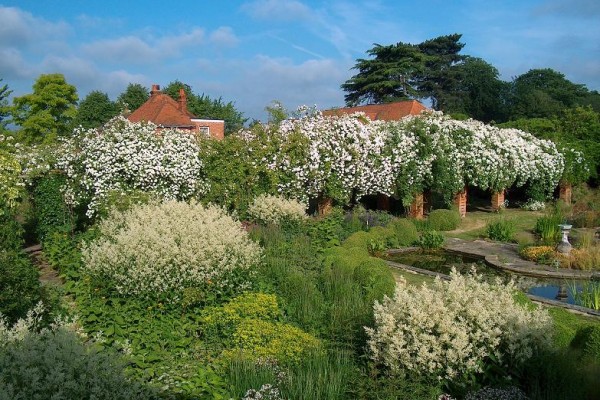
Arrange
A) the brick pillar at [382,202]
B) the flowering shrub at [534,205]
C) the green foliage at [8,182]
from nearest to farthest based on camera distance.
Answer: the green foliage at [8,182] → the brick pillar at [382,202] → the flowering shrub at [534,205]

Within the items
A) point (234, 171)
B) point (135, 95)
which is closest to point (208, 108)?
point (135, 95)

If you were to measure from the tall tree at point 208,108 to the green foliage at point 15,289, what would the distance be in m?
41.0

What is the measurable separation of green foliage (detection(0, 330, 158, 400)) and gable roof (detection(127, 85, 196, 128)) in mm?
28575

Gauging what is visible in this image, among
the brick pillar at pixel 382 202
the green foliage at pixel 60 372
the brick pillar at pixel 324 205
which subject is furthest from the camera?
the brick pillar at pixel 382 202

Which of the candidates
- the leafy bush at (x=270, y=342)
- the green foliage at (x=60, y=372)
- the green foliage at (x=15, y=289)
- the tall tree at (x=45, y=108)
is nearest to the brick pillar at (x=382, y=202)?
the leafy bush at (x=270, y=342)

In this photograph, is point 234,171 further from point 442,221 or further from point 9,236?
point 9,236

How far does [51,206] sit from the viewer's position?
41.5 ft

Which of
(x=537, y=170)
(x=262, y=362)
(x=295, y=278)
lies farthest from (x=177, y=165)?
(x=537, y=170)

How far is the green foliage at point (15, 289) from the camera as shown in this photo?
5.95 metres

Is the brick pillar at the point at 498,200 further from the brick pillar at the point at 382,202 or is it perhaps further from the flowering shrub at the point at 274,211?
the flowering shrub at the point at 274,211

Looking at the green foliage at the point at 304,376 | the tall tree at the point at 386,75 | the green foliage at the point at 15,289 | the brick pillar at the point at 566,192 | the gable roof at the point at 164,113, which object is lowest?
the green foliage at the point at 304,376

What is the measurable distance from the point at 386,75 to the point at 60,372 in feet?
139

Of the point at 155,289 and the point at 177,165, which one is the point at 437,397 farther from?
the point at 177,165

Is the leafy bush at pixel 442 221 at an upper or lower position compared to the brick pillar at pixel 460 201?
lower
